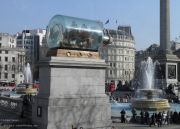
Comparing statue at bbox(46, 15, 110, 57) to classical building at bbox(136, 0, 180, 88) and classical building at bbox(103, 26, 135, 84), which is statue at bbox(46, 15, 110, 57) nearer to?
classical building at bbox(136, 0, 180, 88)

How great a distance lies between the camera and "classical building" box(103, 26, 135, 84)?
172m

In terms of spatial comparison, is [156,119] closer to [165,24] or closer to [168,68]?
[168,68]

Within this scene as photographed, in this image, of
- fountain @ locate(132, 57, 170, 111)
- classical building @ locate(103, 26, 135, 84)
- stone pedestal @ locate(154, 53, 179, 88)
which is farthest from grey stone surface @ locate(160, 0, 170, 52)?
classical building @ locate(103, 26, 135, 84)

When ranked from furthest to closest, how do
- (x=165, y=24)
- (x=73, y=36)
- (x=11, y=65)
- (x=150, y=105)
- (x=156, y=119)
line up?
(x=11, y=65) → (x=165, y=24) → (x=150, y=105) → (x=156, y=119) → (x=73, y=36)

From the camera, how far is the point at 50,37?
1014 inches

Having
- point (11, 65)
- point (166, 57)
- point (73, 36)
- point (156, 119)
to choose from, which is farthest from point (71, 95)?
point (11, 65)

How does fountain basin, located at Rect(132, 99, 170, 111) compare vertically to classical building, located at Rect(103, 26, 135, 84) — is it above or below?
below

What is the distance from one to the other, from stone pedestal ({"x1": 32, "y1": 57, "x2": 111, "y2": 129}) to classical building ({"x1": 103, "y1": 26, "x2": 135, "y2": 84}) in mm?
143512

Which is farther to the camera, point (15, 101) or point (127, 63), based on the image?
point (127, 63)

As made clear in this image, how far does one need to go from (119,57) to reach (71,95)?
15285cm

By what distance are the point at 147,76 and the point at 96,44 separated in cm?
4245

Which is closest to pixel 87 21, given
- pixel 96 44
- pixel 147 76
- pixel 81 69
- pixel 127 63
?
pixel 96 44

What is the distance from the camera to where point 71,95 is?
79.9ft

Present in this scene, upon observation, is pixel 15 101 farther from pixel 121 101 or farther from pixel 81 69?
pixel 121 101
